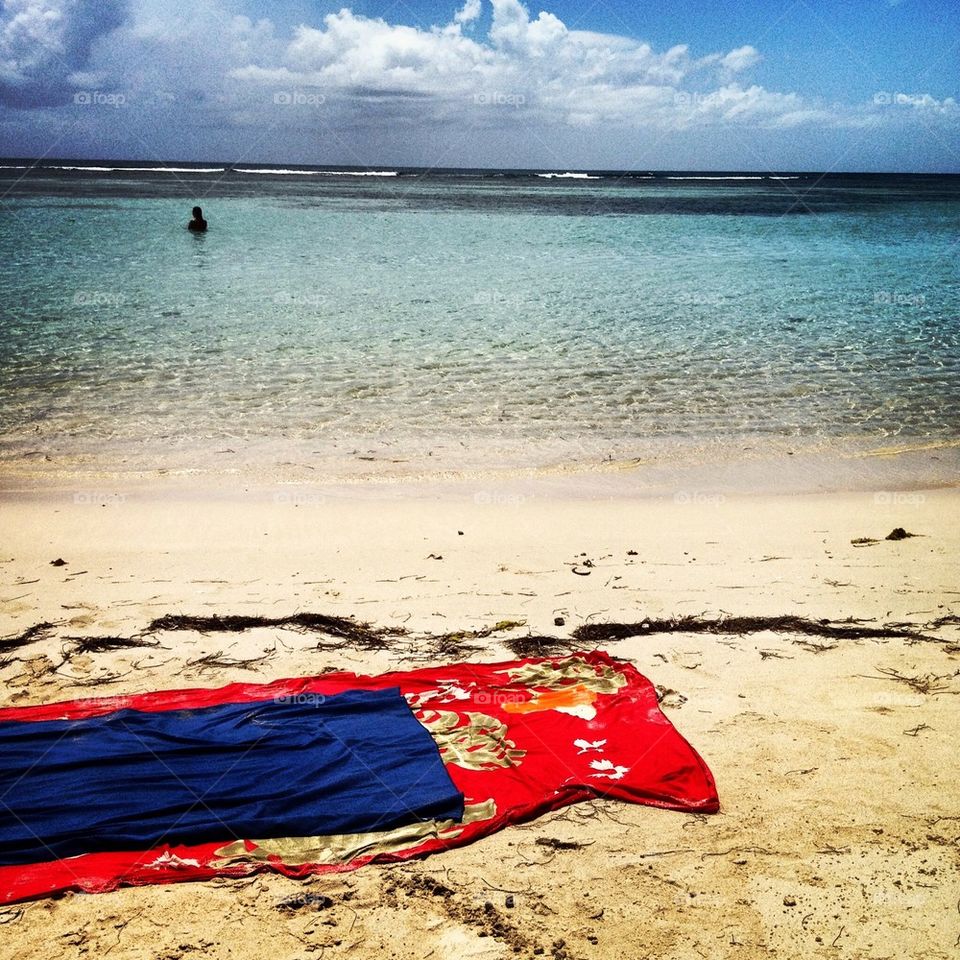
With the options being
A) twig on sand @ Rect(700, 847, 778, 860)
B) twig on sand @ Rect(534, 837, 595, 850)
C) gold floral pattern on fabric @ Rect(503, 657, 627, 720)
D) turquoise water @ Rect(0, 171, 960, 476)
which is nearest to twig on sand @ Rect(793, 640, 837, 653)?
gold floral pattern on fabric @ Rect(503, 657, 627, 720)

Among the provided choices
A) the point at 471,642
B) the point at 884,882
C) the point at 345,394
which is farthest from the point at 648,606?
the point at 345,394

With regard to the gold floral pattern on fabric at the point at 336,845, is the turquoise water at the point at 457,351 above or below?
above

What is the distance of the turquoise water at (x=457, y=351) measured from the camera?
10.0 metres

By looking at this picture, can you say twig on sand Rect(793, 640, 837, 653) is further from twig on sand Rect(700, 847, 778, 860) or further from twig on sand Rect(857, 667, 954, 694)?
twig on sand Rect(700, 847, 778, 860)

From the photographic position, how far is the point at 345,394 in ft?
37.9

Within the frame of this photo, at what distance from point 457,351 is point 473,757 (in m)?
10.4

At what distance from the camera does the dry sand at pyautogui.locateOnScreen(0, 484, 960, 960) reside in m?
3.29

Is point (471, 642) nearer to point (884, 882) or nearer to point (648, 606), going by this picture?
point (648, 606)

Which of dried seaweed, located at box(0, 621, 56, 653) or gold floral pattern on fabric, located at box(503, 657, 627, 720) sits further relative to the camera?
dried seaweed, located at box(0, 621, 56, 653)

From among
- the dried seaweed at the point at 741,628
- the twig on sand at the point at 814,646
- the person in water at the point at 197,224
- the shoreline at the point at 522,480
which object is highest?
the person in water at the point at 197,224

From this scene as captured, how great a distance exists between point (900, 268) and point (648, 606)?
24.1 metres

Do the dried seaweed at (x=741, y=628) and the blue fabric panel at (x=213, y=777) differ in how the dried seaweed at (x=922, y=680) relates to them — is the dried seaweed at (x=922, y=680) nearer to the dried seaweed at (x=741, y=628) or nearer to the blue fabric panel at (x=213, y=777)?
the dried seaweed at (x=741, y=628)

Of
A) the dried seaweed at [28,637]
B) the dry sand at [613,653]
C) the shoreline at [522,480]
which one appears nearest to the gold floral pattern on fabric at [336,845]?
the dry sand at [613,653]

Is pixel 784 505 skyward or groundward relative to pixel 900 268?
groundward
